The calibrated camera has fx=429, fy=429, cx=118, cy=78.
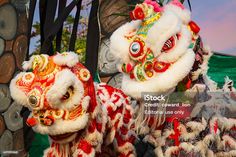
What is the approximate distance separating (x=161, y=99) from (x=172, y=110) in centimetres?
6

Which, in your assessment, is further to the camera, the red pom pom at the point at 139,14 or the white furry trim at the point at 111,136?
the white furry trim at the point at 111,136

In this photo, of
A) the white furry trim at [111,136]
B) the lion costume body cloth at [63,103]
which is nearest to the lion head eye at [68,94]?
the lion costume body cloth at [63,103]

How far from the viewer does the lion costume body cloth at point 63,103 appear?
1.37 m

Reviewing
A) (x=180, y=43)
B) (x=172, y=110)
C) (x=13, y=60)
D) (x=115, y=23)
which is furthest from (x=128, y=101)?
(x=13, y=60)

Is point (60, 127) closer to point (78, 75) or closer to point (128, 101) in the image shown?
point (78, 75)

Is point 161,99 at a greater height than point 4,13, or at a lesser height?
lesser

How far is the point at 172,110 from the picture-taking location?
1.40 metres

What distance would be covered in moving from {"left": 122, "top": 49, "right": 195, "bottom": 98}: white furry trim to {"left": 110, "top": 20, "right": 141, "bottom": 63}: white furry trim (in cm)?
11

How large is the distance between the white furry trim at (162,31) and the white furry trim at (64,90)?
271mm

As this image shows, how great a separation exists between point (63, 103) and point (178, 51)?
15.9 inches

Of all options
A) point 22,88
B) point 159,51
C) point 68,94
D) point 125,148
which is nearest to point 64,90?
point 68,94

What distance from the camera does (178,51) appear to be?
1.33 metres

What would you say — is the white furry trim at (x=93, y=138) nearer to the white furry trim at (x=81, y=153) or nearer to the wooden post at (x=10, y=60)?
the white furry trim at (x=81, y=153)

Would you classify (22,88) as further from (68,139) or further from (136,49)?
(136,49)
